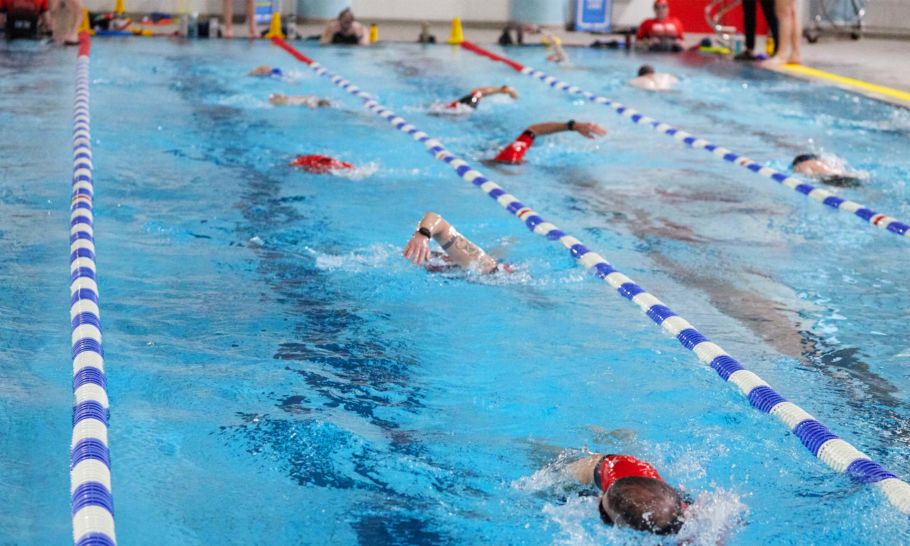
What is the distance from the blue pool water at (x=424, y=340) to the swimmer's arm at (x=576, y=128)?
0.75ft

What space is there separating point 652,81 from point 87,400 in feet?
31.0

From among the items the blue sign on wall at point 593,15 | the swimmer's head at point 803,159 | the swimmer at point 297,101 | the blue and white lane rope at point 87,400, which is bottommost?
the blue and white lane rope at point 87,400

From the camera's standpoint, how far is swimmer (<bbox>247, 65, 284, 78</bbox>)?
1214 centimetres

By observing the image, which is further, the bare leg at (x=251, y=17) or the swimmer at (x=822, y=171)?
the bare leg at (x=251, y=17)

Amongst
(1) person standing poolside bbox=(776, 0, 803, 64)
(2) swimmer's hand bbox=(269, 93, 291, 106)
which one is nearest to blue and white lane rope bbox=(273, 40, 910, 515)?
(2) swimmer's hand bbox=(269, 93, 291, 106)

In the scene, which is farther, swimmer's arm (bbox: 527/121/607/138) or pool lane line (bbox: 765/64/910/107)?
pool lane line (bbox: 765/64/910/107)

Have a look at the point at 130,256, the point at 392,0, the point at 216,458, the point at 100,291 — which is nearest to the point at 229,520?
the point at 216,458

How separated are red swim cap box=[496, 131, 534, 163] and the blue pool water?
11 cm

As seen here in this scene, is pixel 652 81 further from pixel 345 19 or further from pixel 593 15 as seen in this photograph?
pixel 593 15

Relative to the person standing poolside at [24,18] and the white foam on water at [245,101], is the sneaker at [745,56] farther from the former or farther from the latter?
the person standing poolside at [24,18]

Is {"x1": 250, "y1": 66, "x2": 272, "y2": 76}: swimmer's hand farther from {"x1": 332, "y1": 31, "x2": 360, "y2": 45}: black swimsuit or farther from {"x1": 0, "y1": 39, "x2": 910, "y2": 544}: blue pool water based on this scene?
{"x1": 332, "y1": 31, "x2": 360, "y2": 45}: black swimsuit

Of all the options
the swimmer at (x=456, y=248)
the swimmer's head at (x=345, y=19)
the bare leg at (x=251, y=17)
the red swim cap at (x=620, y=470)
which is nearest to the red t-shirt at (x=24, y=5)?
the bare leg at (x=251, y=17)

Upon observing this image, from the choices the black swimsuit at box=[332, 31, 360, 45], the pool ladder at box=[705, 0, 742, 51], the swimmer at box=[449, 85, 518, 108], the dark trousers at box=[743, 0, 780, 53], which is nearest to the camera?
the swimmer at box=[449, 85, 518, 108]

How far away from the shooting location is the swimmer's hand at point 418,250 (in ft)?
17.3
